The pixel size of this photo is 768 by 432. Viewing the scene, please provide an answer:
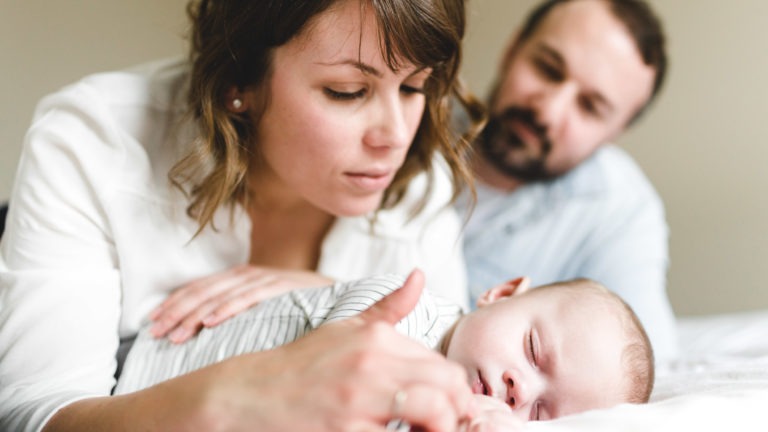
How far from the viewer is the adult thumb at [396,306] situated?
0.75m

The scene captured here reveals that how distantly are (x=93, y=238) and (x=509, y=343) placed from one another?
2.26 ft

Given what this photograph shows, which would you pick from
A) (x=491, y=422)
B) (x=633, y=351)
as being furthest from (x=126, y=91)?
(x=633, y=351)

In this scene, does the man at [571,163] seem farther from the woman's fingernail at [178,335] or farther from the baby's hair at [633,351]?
the woman's fingernail at [178,335]

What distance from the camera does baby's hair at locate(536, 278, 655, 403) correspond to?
1.04 m

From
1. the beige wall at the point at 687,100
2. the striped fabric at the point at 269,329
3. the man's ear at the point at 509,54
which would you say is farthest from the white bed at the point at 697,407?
the beige wall at the point at 687,100

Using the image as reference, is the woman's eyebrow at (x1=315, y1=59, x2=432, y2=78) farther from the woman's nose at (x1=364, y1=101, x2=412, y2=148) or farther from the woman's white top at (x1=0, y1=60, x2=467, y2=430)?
the woman's white top at (x1=0, y1=60, x2=467, y2=430)

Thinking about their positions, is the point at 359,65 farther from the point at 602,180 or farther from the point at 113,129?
the point at 602,180

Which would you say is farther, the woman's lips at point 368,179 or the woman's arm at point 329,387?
the woman's lips at point 368,179

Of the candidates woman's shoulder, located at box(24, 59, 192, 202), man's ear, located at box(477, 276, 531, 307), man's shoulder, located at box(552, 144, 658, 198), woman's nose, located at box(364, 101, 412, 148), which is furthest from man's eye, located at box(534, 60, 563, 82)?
woman's shoulder, located at box(24, 59, 192, 202)

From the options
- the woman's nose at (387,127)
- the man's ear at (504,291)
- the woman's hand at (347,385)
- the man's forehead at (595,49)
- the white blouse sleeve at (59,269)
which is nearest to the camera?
the woman's hand at (347,385)

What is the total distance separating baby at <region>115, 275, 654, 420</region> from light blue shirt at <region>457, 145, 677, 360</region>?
0.90 meters

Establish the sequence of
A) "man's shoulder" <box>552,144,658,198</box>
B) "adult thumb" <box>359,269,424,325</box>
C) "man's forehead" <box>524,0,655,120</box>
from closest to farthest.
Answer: "adult thumb" <box>359,269,424,325</box>, "man's forehead" <box>524,0,655,120</box>, "man's shoulder" <box>552,144,658,198</box>

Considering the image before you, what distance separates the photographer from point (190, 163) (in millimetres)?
1155

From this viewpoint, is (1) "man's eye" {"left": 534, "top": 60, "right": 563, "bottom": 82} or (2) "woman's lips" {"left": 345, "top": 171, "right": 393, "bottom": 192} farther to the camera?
(1) "man's eye" {"left": 534, "top": 60, "right": 563, "bottom": 82}
